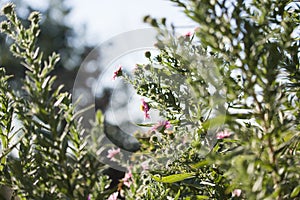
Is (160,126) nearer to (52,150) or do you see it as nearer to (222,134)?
(222,134)

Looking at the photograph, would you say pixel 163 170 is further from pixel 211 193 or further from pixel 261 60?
pixel 261 60

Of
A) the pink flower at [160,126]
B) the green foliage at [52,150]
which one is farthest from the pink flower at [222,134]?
the green foliage at [52,150]

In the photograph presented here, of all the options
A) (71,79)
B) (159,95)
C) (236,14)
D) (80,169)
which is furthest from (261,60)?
(71,79)

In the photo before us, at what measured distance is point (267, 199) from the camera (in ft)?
1.22

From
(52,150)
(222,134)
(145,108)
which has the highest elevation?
(145,108)

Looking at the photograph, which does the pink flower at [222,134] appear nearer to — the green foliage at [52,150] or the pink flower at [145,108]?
the pink flower at [145,108]

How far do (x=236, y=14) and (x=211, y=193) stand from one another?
421mm

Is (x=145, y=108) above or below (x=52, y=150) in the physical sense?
above

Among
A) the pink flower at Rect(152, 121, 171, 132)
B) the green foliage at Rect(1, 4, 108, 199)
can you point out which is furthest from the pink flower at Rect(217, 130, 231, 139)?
the green foliage at Rect(1, 4, 108, 199)

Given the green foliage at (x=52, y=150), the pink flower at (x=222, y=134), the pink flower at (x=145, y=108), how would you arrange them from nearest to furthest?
the green foliage at (x=52, y=150), the pink flower at (x=222, y=134), the pink flower at (x=145, y=108)

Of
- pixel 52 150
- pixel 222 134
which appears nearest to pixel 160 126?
pixel 222 134

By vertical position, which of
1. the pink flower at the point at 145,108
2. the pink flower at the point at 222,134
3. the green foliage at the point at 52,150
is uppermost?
the pink flower at the point at 145,108

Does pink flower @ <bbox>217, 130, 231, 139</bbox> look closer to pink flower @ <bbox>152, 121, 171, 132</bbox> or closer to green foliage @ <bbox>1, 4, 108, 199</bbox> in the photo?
pink flower @ <bbox>152, 121, 171, 132</bbox>

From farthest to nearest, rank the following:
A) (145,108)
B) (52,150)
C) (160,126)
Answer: (145,108) → (160,126) → (52,150)
